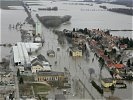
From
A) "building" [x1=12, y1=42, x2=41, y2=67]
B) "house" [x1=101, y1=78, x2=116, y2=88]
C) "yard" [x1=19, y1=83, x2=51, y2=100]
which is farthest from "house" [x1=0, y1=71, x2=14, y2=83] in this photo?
"house" [x1=101, y1=78, x2=116, y2=88]

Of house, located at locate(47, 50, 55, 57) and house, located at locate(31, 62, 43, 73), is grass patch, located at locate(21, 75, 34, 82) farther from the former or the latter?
house, located at locate(47, 50, 55, 57)

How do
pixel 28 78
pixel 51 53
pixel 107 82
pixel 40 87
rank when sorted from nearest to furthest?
pixel 40 87
pixel 107 82
pixel 28 78
pixel 51 53

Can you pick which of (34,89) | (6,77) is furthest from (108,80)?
(6,77)

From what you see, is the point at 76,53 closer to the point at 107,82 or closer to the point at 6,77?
the point at 107,82

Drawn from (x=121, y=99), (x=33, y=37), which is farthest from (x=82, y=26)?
(x=121, y=99)

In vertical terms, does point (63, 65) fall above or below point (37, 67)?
below

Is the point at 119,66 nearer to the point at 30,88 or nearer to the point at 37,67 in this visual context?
the point at 37,67

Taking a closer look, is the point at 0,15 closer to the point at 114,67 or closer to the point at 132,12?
the point at 132,12

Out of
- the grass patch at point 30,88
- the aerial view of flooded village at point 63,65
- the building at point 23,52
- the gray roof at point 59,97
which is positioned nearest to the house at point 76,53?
the aerial view of flooded village at point 63,65

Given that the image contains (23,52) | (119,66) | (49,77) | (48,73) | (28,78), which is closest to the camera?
(28,78)

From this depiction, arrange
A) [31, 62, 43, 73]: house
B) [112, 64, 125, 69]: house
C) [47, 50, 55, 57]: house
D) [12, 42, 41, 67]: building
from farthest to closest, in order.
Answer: [47, 50, 55, 57]: house < [112, 64, 125, 69]: house < [12, 42, 41, 67]: building < [31, 62, 43, 73]: house

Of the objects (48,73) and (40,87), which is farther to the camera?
(48,73)

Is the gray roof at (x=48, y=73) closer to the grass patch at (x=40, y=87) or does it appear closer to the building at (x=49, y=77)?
the building at (x=49, y=77)
